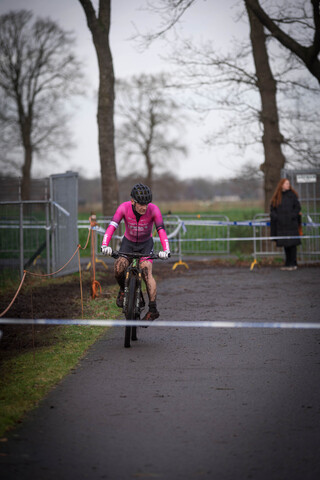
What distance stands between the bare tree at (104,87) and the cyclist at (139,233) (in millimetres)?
13550

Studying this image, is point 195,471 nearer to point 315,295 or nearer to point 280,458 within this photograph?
point 280,458

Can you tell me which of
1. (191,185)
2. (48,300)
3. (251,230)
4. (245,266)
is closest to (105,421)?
(48,300)

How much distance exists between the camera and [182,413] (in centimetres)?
511

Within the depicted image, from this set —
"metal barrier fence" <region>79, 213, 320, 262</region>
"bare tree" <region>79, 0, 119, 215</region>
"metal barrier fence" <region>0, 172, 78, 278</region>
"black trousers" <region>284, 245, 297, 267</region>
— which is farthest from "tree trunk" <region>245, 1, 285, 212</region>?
"metal barrier fence" <region>0, 172, 78, 278</region>

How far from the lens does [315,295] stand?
12.5m

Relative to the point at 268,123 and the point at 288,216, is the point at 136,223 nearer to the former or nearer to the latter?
the point at 288,216

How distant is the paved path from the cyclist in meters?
0.69

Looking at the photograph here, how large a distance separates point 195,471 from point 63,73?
127 feet

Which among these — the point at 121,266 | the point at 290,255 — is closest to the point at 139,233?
the point at 121,266

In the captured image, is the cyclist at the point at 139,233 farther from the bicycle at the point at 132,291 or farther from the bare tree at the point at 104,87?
the bare tree at the point at 104,87

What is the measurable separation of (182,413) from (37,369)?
201cm

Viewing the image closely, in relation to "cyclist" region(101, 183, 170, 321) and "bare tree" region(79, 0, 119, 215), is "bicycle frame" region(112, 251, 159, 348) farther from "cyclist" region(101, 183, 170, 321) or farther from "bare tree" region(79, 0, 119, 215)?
"bare tree" region(79, 0, 119, 215)

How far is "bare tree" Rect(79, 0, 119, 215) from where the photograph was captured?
69.4ft

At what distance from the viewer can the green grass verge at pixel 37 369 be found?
528 centimetres
